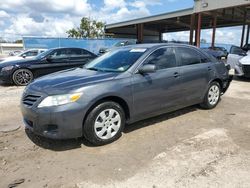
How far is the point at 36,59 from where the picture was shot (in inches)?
354

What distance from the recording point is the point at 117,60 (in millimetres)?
4461

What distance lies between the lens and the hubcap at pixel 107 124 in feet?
12.0

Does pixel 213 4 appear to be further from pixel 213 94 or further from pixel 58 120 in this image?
pixel 58 120

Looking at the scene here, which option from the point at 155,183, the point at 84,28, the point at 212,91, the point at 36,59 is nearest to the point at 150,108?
the point at 155,183

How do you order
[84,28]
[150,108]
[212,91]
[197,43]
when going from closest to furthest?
[150,108]
[212,91]
[197,43]
[84,28]

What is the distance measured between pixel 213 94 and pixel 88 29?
4158 cm

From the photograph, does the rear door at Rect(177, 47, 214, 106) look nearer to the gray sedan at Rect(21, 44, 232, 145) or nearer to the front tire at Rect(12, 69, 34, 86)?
the gray sedan at Rect(21, 44, 232, 145)

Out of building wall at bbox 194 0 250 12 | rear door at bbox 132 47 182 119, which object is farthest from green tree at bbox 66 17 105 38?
rear door at bbox 132 47 182 119

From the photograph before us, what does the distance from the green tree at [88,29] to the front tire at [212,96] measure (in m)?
40.0

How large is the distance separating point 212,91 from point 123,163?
3.33 metres

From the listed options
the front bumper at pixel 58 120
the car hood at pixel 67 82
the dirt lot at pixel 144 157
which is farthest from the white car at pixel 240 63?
the front bumper at pixel 58 120

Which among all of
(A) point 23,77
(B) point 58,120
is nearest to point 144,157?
(B) point 58,120

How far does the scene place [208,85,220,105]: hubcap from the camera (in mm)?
5578

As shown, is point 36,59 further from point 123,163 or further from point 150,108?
point 123,163
